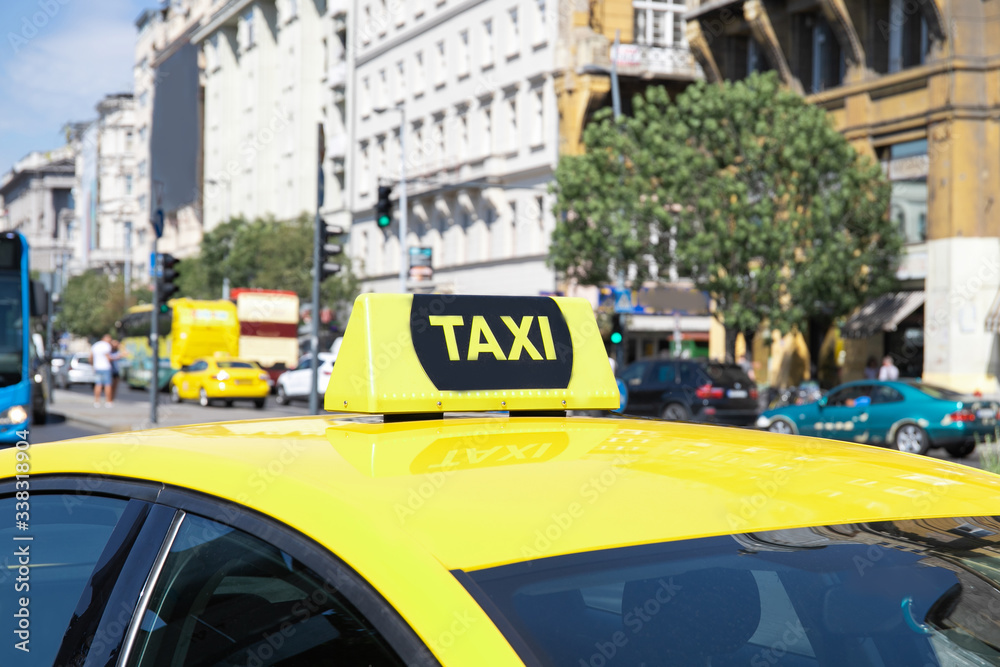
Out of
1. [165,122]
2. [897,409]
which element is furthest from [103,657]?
[165,122]

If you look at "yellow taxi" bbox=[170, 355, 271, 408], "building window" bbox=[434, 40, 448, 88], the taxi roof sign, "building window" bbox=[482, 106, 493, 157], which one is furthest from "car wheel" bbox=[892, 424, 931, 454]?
"building window" bbox=[434, 40, 448, 88]

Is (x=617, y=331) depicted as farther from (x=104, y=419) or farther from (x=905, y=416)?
(x=104, y=419)

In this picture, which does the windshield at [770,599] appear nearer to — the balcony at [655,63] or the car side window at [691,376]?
the car side window at [691,376]

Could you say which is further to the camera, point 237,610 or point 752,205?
point 752,205

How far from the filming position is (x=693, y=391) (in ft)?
83.1

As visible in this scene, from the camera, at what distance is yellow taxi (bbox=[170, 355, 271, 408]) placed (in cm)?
3488

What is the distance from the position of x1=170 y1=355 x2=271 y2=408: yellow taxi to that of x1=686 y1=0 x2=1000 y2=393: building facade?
17103 mm

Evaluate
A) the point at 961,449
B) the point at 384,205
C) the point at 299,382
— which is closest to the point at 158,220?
the point at 384,205

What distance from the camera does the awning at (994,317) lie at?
28.5 meters

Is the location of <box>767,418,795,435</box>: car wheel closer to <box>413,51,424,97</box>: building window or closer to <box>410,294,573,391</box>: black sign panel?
<box>410,294,573,391</box>: black sign panel

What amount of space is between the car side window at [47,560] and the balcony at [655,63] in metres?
42.3

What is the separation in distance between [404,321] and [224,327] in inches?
1642

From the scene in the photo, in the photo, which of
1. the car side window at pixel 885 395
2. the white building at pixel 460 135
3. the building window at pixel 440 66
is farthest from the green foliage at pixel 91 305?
the car side window at pixel 885 395

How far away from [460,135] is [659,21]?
9653mm
